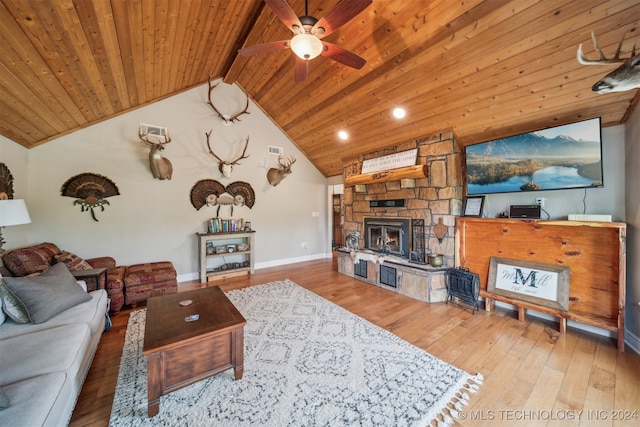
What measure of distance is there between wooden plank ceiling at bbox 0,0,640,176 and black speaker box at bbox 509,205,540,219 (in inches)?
41.0

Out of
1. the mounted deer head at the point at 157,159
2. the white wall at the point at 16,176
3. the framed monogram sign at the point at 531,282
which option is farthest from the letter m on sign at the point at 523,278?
the white wall at the point at 16,176

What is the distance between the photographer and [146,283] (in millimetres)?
3443

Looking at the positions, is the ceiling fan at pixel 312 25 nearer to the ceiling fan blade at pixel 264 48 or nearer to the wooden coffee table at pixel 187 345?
the ceiling fan blade at pixel 264 48

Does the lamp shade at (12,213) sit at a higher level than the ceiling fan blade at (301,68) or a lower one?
lower

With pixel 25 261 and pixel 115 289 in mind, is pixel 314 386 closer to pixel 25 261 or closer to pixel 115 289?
pixel 115 289

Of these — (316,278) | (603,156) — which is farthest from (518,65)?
(316,278)

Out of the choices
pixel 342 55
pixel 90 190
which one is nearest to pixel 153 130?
pixel 90 190

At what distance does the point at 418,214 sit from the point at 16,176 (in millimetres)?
6022

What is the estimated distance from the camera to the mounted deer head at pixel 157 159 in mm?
4146

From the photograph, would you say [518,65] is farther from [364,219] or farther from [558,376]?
[364,219]

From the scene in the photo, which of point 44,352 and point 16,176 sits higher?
point 16,176

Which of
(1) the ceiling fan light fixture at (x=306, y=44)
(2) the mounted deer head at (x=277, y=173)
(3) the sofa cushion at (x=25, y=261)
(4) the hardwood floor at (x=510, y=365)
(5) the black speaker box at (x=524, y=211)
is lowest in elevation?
(4) the hardwood floor at (x=510, y=365)

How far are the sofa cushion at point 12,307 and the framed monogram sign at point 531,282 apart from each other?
4.89 meters

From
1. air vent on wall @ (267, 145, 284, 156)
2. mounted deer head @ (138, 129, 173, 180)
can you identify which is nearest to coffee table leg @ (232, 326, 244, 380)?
mounted deer head @ (138, 129, 173, 180)
